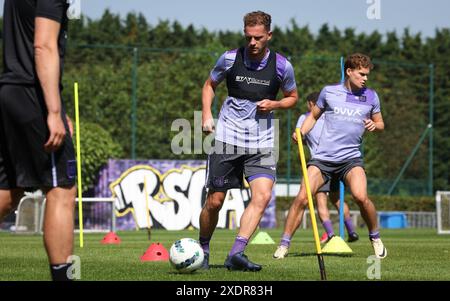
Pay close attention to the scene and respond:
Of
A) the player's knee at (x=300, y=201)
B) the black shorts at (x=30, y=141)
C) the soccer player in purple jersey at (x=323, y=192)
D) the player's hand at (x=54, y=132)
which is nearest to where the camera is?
the player's hand at (x=54, y=132)

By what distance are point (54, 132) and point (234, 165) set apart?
12.9 feet

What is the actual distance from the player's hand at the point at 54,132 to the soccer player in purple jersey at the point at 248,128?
3.65 metres

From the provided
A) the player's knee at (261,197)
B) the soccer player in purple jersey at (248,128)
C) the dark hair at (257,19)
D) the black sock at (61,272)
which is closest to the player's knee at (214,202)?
the soccer player in purple jersey at (248,128)

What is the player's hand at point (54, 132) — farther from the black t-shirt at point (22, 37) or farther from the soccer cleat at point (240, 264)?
the soccer cleat at point (240, 264)

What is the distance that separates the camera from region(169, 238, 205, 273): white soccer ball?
357 inches

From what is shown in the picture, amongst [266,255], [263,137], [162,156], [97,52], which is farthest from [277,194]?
[263,137]

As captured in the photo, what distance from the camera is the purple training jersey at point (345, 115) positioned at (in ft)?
40.2
